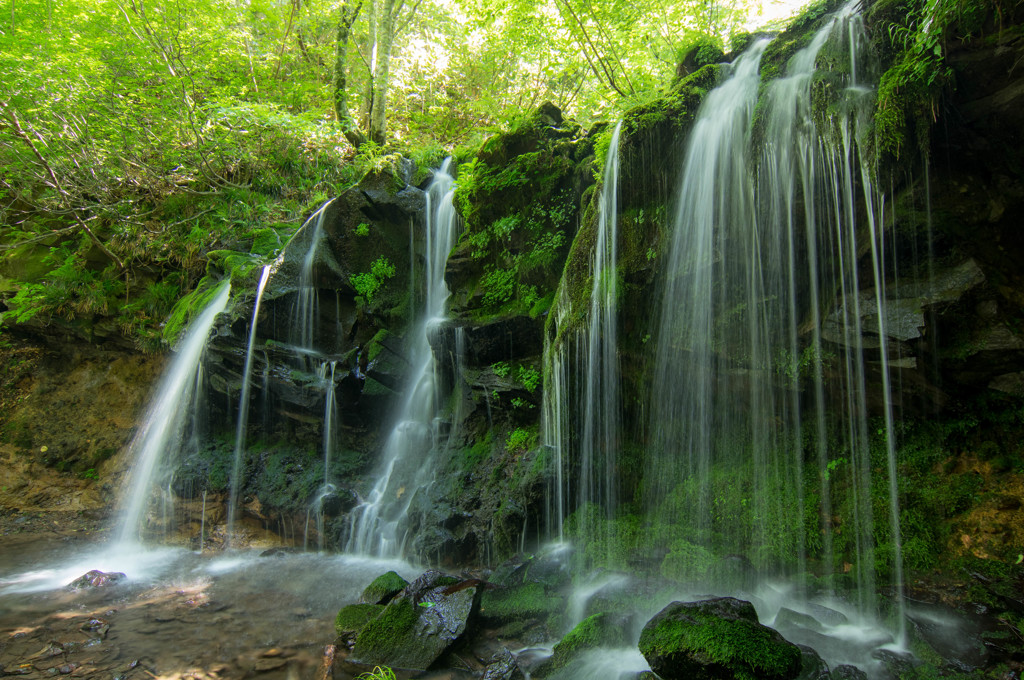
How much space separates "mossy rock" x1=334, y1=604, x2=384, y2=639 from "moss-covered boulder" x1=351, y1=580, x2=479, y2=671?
13cm

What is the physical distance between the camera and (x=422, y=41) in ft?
58.1

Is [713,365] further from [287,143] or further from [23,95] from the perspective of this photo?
[23,95]

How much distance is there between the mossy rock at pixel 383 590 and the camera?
559 centimetres

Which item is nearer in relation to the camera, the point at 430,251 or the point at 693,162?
the point at 693,162

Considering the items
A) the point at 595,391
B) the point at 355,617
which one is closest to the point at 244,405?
the point at 355,617

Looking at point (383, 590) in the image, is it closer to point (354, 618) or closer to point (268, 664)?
point (354, 618)

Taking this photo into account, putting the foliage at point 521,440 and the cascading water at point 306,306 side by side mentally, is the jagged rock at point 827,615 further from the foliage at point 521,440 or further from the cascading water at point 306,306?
the cascading water at point 306,306

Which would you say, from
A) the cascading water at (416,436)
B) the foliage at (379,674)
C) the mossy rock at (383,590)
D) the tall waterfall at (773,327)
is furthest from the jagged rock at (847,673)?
the cascading water at (416,436)

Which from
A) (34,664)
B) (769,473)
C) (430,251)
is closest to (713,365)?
(769,473)

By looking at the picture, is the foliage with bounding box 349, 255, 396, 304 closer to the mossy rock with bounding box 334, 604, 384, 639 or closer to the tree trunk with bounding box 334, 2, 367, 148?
the tree trunk with bounding box 334, 2, 367, 148

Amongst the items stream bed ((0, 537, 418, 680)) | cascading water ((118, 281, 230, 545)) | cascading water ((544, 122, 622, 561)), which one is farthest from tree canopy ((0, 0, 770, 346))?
stream bed ((0, 537, 418, 680))

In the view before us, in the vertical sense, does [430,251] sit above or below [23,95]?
below

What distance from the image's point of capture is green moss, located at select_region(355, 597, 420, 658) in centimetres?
471

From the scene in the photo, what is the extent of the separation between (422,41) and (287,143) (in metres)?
8.39
